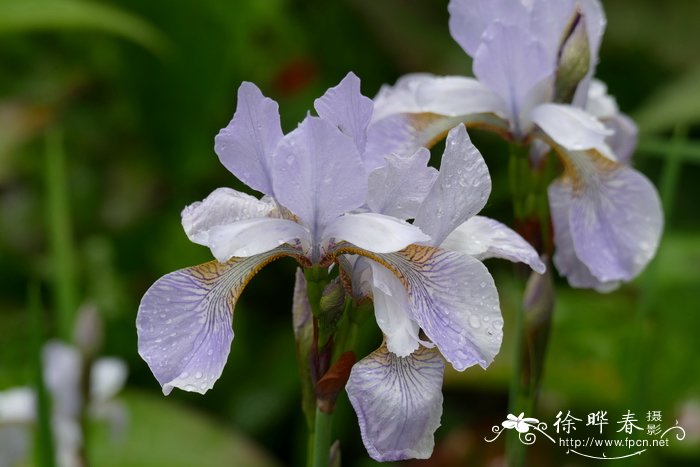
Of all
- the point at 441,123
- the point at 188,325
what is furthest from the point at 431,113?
the point at 188,325

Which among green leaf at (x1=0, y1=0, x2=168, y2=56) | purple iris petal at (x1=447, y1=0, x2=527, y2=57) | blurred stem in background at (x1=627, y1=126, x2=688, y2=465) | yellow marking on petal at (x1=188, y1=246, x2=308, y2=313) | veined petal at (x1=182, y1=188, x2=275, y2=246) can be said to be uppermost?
green leaf at (x1=0, y1=0, x2=168, y2=56)

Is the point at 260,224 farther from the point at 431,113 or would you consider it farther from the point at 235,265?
the point at 431,113

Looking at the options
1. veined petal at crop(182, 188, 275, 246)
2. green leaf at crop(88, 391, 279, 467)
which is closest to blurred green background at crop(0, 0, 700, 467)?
green leaf at crop(88, 391, 279, 467)

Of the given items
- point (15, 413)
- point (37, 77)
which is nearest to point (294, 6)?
point (37, 77)

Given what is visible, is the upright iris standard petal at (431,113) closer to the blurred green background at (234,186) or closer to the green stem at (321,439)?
the green stem at (321,439)

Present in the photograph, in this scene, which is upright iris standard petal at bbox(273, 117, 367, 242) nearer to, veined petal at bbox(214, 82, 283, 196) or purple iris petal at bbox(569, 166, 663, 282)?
veined petal at bbox(214, 82, 283, 196)

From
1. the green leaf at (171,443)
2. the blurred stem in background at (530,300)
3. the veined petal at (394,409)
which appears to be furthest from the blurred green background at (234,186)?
the veined petal at (394,409)
